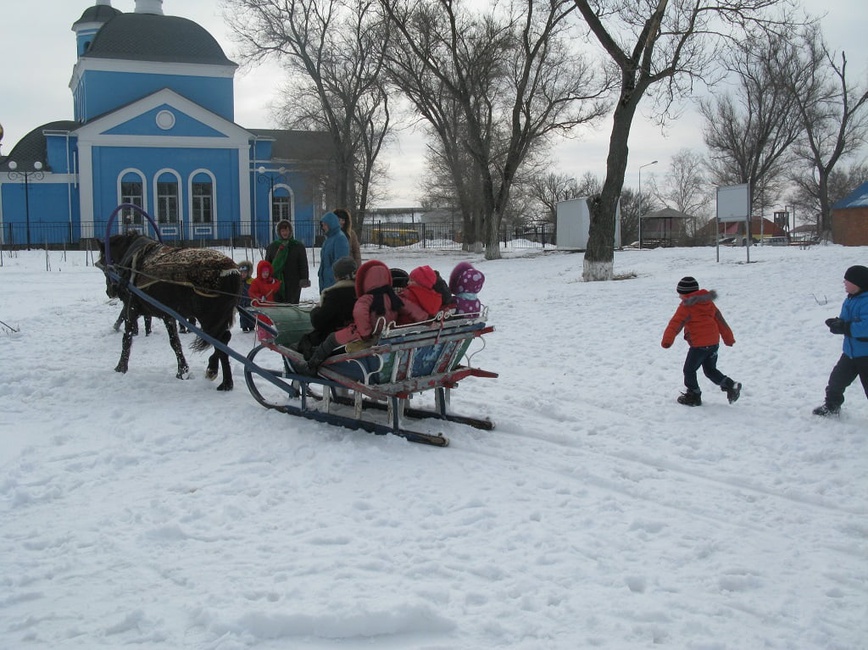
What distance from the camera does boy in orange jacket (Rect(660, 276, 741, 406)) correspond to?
7.57m

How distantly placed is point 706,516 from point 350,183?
114 ft

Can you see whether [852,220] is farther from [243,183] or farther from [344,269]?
[344,269]

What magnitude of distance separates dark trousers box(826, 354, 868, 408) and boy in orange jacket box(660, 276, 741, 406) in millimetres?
830

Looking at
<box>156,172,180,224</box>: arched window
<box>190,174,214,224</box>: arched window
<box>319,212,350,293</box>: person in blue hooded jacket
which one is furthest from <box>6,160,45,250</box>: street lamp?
<box>319,212,350,293</box>: person in blue hooded jacket

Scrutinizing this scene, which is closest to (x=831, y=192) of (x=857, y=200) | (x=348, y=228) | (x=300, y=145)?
(x=857, y=200)

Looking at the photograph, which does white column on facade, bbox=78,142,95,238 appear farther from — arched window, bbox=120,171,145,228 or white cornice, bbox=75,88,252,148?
arched window, bbox=120,171,145,228

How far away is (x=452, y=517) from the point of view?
488 cm

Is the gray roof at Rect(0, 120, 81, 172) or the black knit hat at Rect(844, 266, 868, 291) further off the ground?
the gray roof at Rect(0, 120, 81, 172)

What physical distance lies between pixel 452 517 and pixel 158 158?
4067 centimetres

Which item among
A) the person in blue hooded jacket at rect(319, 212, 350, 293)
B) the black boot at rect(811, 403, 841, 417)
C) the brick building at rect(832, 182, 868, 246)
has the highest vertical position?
the brick building at rect(832, 182, 868, 246)

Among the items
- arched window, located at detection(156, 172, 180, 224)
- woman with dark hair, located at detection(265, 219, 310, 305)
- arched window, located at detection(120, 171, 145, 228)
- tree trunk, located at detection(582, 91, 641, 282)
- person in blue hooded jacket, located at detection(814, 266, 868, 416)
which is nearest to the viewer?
person in blue hooded jacket, located at detection(814, 266, 868, 416)

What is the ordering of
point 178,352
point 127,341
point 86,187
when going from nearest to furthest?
point 178,352
point 127,341
point 86,187

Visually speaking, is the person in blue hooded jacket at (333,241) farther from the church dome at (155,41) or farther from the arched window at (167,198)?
the church dome at (155,41)

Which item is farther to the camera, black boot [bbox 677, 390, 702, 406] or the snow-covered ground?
black boot [bbox 677, 390, 702, 406]
